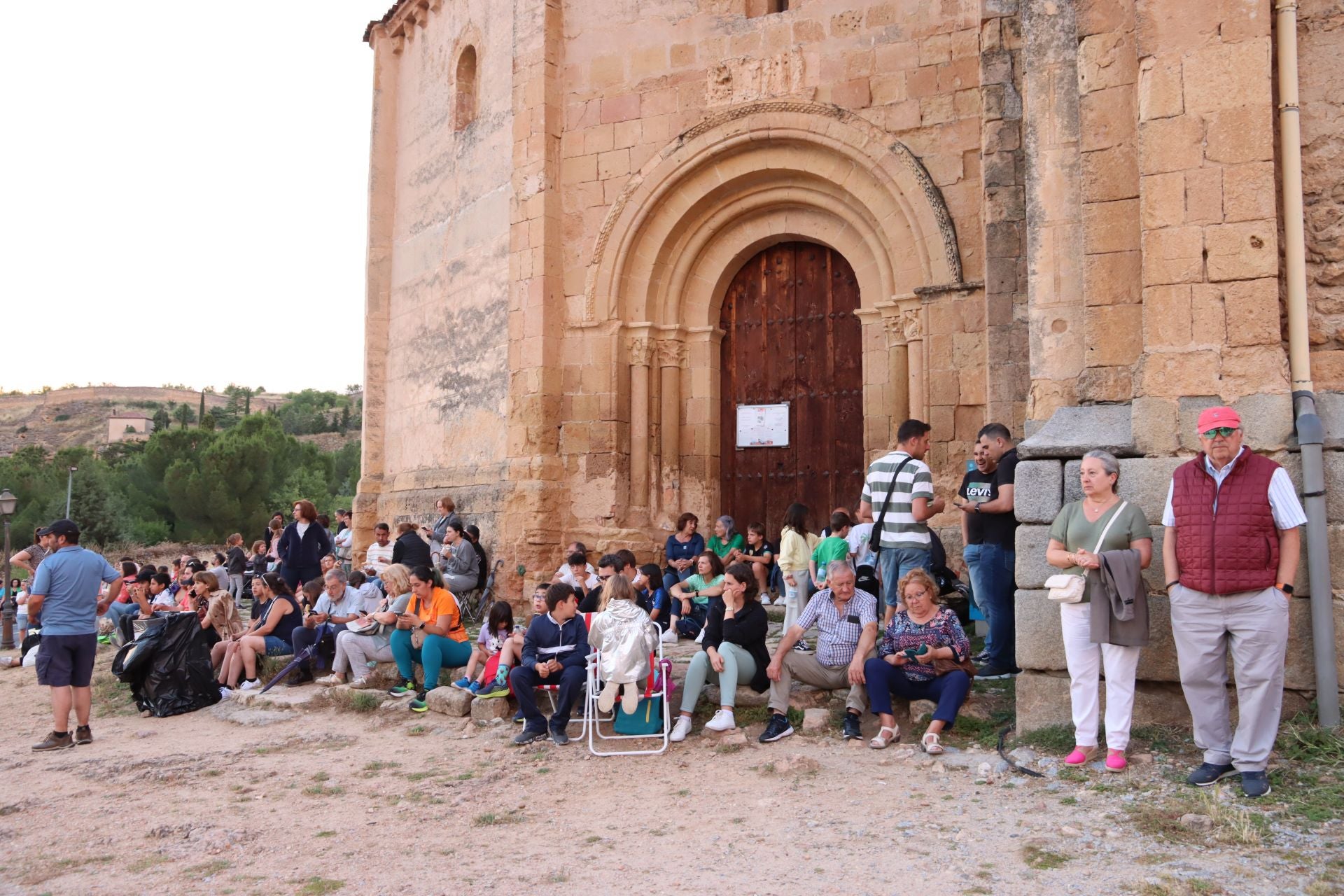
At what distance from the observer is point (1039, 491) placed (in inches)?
217

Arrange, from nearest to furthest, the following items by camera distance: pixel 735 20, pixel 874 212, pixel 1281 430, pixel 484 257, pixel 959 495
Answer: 1. pixel 1281 430
2. pixel 959 495
3. pixel 874 212
4. pixel 735 20
5. pixel 484 257

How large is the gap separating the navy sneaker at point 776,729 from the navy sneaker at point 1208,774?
219 cm

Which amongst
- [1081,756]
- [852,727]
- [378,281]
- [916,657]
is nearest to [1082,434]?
[916,657]

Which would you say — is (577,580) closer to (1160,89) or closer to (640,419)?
(640,419)

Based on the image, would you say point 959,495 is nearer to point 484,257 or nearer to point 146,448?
point 484,257

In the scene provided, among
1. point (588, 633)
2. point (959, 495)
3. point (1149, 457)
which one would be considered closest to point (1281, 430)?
point (1149, 457)

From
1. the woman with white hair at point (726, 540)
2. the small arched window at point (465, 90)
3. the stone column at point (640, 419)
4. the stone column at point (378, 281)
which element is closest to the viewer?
the woman with white hair at point (726, 540)

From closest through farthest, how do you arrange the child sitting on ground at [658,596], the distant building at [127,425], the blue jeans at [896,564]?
the blue jeans at [896,564] < the child sitting on ground at [658,596] < the distant building at [127,425]

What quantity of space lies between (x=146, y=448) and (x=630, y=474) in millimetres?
25714

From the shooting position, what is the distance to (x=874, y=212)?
31.9 ft

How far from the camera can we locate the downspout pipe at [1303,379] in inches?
186

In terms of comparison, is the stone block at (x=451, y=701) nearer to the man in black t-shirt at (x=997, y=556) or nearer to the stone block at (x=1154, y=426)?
the man in black t-shirt at (x=997, y=556)

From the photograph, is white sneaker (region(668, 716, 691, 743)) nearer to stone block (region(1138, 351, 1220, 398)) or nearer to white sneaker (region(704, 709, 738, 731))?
white sneaker (region(704, 709, 738, 731))

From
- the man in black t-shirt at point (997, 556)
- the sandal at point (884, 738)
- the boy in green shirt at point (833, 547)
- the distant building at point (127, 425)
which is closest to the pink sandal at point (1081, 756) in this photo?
the sandal at point (884, 738)
